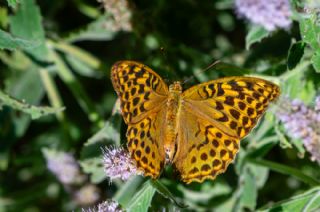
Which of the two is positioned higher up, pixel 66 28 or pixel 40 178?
pixel 66 28

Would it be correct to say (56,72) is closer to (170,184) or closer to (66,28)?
(66,28)

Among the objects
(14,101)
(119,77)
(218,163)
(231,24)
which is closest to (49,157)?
(14,101)

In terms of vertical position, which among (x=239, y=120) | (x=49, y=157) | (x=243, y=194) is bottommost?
(x=243, y=194)

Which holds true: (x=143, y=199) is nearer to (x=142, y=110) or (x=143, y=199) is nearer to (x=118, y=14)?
(x=142, y=110)

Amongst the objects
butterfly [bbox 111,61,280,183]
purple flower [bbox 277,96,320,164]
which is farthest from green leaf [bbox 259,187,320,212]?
butterfly [bbox 111,61,280,183]

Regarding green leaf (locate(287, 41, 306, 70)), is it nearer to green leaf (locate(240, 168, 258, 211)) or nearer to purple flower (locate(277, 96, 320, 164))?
purple flower (locate(277, 96, 320, 164))

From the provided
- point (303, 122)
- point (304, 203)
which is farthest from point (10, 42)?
Answer: point (304, 203)
